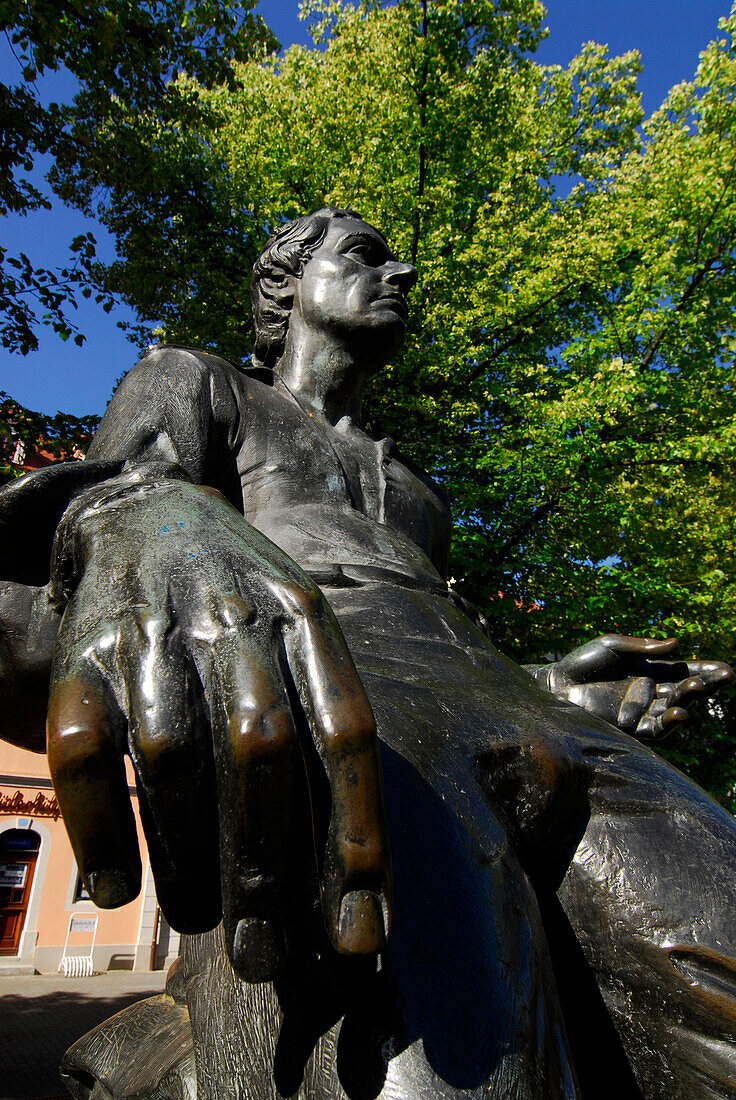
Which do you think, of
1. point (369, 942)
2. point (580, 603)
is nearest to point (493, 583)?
point (580, 603)

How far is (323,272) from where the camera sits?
2.72 m

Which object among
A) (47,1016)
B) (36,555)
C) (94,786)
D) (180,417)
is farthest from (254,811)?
(47,1016)

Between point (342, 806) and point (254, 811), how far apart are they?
0.31 ft

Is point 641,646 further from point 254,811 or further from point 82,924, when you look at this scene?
point 82,924

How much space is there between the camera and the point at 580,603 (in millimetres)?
10312

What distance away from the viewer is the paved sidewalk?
9.20m

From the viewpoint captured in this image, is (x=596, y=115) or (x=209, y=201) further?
(x=596, y=115)

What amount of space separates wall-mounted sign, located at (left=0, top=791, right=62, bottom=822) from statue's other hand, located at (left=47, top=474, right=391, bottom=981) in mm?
17205

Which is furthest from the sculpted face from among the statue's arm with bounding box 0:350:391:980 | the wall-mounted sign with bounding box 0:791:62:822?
the wall-mounted sign with bounding box 0:791:62:822

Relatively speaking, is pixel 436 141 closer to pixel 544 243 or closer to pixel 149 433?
pixel 544 243

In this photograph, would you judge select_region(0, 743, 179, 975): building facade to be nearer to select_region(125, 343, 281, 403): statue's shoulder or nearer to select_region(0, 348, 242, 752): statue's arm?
select_region(125, 343, 281, 403): statue's shoulder

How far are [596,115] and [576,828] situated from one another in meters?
14.8

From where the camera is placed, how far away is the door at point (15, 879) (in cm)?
1636

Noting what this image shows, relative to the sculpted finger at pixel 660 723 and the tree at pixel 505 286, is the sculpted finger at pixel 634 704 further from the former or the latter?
the tree at pixel 505 286
